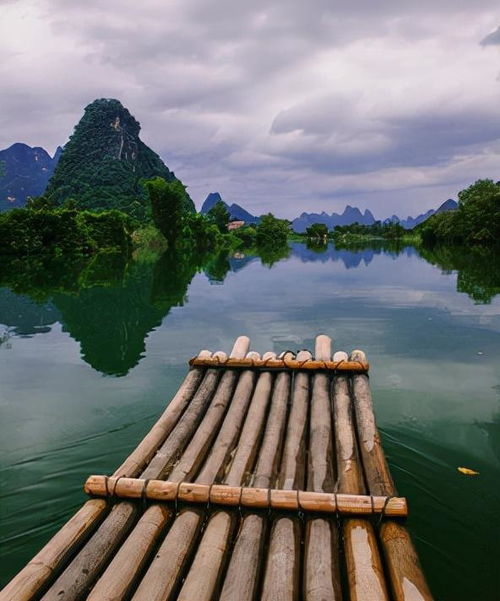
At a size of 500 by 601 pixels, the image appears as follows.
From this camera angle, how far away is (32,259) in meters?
36.6

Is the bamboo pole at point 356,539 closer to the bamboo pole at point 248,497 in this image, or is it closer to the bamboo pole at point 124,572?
the bamboo pole at point 248,497

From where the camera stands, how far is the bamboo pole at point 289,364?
547cm

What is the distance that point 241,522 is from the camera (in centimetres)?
317

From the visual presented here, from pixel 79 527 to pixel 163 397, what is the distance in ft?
14.6

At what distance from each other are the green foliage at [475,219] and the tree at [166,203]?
37.9 meters

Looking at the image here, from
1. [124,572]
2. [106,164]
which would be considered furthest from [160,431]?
[106,164]

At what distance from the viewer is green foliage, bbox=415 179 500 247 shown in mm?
52656

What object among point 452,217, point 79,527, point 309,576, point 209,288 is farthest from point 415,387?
point 452,217

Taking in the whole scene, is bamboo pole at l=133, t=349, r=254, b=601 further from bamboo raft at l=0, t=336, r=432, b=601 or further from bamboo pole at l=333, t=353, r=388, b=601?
bamboo pole at l=333, t=353, r=388, b=601

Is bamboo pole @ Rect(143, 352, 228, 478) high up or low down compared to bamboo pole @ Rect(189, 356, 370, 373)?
down

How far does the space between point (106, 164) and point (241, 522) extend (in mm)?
134117

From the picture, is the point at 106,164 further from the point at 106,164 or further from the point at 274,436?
the point at 274,436

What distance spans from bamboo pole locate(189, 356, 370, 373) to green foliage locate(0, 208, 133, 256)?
3533cm

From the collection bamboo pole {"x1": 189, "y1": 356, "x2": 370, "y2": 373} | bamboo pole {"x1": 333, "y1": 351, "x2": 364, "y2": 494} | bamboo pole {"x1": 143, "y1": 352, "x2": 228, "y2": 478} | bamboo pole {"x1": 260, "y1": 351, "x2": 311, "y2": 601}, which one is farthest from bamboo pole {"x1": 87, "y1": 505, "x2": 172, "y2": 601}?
bamboo pole {"x1": 189, "y1": 356, "x2": 370, "y2": 373}
